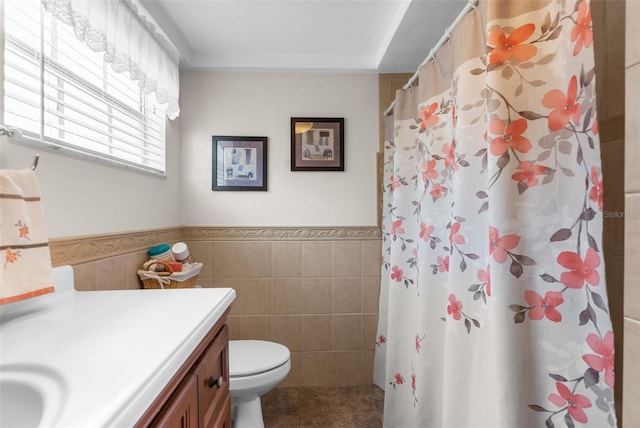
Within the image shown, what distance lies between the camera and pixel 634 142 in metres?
0.57

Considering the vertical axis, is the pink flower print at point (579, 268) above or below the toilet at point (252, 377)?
above

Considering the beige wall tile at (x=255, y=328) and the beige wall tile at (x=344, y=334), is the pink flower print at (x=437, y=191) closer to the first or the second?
the beige wall tile at (x=344, y=334)

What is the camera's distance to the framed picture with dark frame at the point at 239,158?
2105 mm

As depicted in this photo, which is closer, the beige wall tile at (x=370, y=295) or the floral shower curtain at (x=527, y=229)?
the floral shower curtain at (x=527, y=229)

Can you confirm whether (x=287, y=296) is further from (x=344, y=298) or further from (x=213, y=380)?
(x=213, y=380)

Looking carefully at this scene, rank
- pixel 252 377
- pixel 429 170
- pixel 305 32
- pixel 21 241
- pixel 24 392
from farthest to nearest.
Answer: pixel 305 32
pixel 252 377
pixel 429 170
pixel 21 241
pixel 24 392

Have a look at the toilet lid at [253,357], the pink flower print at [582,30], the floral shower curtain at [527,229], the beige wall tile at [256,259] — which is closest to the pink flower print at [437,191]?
the floral shower curtain at [527,229]

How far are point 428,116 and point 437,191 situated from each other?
0.34 meters

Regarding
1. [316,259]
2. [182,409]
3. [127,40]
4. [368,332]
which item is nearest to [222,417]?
[182,409]

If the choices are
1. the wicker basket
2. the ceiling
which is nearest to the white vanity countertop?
the wicker basket

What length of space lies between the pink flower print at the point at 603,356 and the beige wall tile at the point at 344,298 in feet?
4.85

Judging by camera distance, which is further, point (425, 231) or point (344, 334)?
point (344, 334)

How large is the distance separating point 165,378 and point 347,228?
168cm

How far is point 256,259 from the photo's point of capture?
6.97 ft
